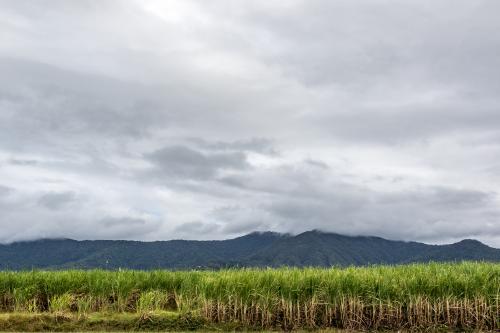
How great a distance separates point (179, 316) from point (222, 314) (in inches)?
84.0

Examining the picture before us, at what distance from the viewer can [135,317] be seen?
90.2 feet

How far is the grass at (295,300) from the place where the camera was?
27297 mm

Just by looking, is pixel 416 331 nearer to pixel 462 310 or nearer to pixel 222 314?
pixel 462 310

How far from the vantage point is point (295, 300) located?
28047 mm

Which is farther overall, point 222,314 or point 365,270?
point 365,270

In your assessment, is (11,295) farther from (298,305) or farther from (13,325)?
(298,305)

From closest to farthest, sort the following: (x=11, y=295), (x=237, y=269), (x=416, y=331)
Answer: (x=416, y=331) → (x=11, y=295) → (x=237, y=269)

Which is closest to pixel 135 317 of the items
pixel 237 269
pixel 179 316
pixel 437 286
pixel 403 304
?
pixel 179 316

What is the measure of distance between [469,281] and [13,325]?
2290 cm

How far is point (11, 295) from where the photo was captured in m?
30.3

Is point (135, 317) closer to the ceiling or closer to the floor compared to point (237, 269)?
closer to the floor

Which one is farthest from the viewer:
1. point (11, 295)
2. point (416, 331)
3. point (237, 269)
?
point (237, 269)

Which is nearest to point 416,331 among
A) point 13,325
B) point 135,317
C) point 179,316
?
point 179,316

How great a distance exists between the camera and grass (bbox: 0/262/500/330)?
27297 mm
